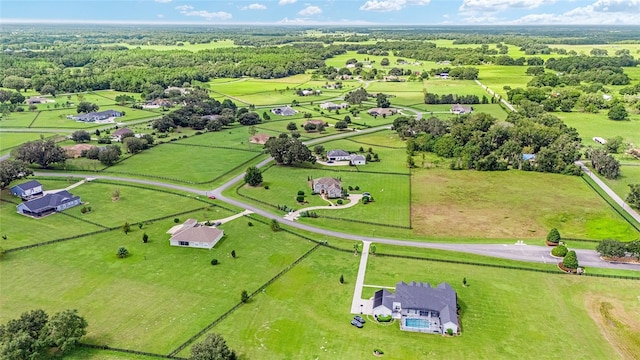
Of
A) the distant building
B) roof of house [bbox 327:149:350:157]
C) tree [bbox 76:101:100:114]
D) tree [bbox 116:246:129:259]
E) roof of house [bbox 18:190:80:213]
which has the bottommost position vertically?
tree [bbox 116:246:129:259]

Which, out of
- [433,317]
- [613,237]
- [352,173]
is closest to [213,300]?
[433,317]

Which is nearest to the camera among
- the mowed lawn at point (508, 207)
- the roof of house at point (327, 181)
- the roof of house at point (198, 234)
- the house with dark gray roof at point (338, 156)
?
the roof of house at point (198, 234)

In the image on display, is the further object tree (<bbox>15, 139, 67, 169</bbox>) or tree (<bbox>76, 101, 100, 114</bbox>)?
tree (<bbox>76, 101, 100, 114</bbox>)

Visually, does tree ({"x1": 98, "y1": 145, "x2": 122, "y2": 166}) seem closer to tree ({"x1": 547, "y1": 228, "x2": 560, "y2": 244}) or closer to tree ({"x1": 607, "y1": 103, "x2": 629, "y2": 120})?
tree ({"x1": 547, "y1": 228, "x2": 560, "y2": 244})

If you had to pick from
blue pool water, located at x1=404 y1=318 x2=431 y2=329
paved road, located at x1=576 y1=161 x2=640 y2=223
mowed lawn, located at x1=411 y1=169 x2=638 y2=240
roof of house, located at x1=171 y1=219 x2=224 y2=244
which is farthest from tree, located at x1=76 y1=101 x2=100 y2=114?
paved road, located at x1=576 y1=161 x2=640 y2=223

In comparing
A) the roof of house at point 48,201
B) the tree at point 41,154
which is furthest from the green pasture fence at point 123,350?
the tree at point 41,154

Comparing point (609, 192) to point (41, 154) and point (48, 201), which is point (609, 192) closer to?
point (48, 201)

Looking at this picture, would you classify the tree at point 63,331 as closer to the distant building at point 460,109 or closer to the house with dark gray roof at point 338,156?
the house with dark gray roof at point 338,156
